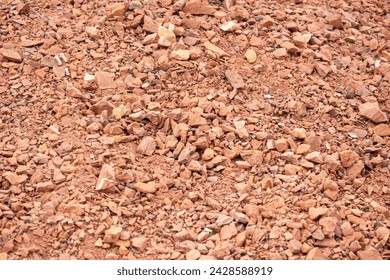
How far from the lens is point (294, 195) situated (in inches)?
116

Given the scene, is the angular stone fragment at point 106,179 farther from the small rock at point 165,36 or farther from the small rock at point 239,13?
the small rock at point 239,13

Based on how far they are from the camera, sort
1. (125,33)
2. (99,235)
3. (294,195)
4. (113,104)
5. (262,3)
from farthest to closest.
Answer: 1. (262,3)
2. (125,33)
3. (113,104)
4. (294,195)
5. (99,235)

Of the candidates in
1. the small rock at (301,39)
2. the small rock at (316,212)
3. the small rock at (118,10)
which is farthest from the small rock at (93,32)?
the small rock at (316,212)

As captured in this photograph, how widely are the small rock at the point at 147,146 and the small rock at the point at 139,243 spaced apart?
1.66 feet

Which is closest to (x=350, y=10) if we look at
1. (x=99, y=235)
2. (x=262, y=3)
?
(x=262, y=3)

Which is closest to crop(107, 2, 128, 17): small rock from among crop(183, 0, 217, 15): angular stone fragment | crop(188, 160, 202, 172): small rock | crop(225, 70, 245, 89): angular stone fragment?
crop(183, 0, 217, 15): angular stone fragment

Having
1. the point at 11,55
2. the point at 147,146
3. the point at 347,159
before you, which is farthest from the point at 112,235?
the point at 11,55

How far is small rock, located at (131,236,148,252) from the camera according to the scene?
273 cm

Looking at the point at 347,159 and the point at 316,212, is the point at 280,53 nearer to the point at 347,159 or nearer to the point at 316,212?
the point at 347,159

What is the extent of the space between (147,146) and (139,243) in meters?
0.57

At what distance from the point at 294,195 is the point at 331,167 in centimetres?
27

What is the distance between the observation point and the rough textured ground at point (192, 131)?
2.79m

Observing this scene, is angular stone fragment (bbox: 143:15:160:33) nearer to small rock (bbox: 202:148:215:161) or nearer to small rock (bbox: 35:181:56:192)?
small rock (bbox: 202:148:215:161)

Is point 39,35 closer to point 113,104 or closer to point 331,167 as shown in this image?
point 113,104
